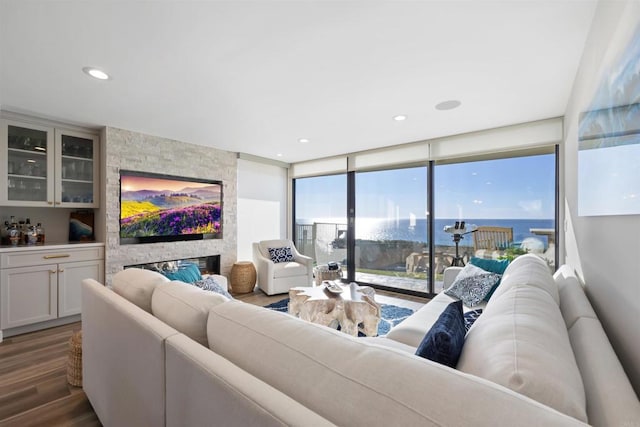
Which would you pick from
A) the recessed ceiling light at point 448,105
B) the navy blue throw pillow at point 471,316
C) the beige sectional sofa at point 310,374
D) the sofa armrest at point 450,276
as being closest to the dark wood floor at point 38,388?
the beige sectional sofa at point 310,374

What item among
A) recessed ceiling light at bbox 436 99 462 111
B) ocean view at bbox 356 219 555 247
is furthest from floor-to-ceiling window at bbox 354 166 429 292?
recessed ceiling light at bbox 436 99 462 111

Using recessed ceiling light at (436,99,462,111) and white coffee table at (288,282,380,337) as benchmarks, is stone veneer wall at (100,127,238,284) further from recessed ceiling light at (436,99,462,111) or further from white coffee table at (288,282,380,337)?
recessed ceiling light at (436,99,462,111)

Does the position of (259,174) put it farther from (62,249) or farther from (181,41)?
(181,41)

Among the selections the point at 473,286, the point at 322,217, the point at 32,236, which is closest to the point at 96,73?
the point at 32,236

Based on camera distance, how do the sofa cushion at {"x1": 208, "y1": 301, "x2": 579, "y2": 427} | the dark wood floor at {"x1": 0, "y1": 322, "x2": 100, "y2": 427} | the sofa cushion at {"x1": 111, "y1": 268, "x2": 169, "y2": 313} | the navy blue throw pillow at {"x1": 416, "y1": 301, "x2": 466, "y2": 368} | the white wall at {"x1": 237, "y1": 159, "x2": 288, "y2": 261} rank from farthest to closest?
the white wall at {"x1": 237, "y1": 159, "x2": 288, "y2": 261}, the dark wood floor at {"x1": 0, "y1": 322, "x2": 100, "y2": 427}, the sofa cushion at {"x1": 111, "y1": 268, "x2": 169, "y2": 313}, the navy blue throw pillow at {"x1": 416, "y1": 301, "x2": 466, "y2": 368}, the sofa cushion at {"x1": 208, "y1": 301, "x2": 579, "y2": 427}

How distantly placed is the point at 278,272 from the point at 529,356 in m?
3.85

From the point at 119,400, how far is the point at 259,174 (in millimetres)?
4395

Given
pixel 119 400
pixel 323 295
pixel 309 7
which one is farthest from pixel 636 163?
pixel 323 295

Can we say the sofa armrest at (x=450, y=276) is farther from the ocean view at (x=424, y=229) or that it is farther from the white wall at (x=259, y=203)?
the white wall at (x=259, y=203)

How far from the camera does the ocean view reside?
141 inches

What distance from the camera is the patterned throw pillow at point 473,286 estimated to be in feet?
7.92

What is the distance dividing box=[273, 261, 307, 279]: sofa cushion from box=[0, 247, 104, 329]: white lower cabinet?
2209 mm

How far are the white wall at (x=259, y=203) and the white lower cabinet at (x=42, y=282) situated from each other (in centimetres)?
219

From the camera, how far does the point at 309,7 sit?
60.7 inches
